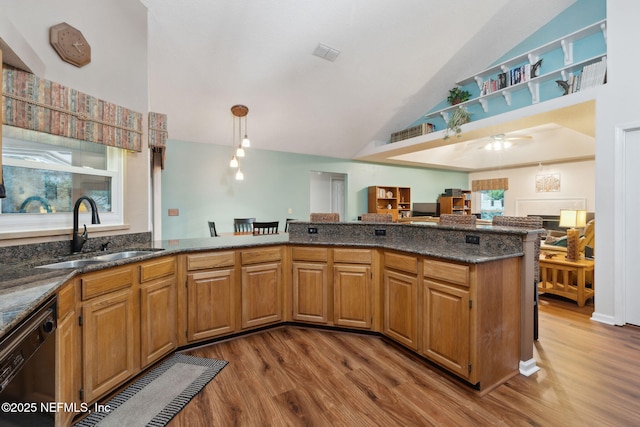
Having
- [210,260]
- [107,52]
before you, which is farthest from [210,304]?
[107,52]

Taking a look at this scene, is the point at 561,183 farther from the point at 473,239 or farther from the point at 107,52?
the point at 107,52

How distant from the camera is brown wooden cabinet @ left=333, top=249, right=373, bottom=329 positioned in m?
2.60

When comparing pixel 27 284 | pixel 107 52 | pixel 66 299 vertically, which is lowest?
pixel 66 299

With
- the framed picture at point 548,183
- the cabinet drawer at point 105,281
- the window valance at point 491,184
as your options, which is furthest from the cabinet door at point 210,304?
the framed picture at point 548,183

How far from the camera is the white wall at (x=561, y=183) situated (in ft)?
21.5

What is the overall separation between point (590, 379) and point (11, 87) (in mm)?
4331

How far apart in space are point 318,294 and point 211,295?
978 millimetres

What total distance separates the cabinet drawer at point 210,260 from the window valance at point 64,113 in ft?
3.98

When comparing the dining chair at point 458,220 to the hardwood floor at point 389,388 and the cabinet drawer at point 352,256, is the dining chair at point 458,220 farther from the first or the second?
the hardwood floor at point 389,388

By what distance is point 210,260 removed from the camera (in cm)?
240

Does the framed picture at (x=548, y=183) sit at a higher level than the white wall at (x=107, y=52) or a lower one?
lower

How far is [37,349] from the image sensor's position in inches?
42.4

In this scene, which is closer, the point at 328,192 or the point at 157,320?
the point at 157,320

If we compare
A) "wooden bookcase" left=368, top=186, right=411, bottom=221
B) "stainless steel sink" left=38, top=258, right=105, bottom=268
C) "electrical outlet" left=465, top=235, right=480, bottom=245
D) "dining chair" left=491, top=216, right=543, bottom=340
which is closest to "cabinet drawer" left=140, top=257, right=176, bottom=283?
"stainless steel sink" left=38, top=258, right=105, bottom=268
